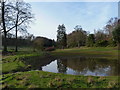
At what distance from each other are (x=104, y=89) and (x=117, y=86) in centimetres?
65

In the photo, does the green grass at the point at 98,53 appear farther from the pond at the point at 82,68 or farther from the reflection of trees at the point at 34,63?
the reflection of trees at the point at 34,63

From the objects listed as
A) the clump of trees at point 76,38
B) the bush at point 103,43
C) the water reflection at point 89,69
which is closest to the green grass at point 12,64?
the water reflection at point 89,69

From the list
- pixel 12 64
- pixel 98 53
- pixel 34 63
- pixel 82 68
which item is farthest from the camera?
pixel 98 53

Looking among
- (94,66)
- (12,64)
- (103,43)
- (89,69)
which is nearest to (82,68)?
(89,69)

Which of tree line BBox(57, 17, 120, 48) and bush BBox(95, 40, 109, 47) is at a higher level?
tree line BBox(57, 17, 120, 48)

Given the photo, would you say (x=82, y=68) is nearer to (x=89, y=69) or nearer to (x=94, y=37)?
(x=89, y=69)

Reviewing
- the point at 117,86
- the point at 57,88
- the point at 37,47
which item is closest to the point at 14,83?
the point at 57,88

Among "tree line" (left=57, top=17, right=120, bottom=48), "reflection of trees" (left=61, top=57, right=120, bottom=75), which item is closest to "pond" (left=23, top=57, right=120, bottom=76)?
"reflection of trees" (left=61, top=57, right=120, bottom=75)

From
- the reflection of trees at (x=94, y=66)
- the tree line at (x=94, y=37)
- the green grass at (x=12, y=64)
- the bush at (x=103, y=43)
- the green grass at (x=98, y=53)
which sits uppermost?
the tree line at (x=94, y=37)

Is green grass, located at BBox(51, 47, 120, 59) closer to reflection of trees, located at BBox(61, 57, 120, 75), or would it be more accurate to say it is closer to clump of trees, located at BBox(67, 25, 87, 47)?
reflection of trees, located at BBox(61, 57, 120, 75)

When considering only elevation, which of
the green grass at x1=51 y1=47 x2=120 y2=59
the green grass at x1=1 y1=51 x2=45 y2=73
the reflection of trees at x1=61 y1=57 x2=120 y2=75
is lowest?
the reflection of trees at x1=61 y1=57 x2=120 y2=75

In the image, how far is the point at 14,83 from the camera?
5438mm

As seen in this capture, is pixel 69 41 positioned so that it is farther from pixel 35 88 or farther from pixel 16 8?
pixel 35 88

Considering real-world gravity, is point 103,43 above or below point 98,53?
above
